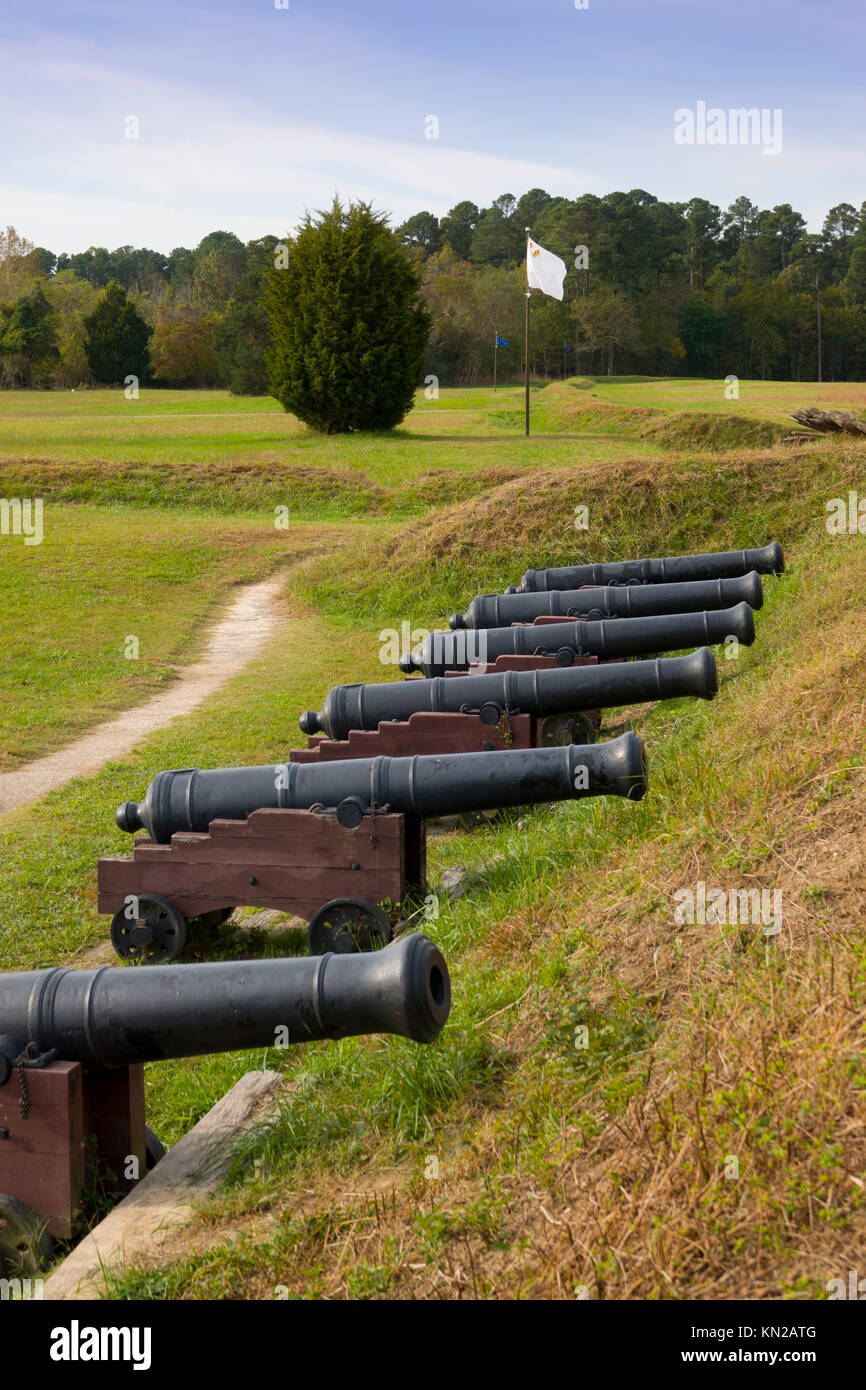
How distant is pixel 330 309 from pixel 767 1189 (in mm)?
30135

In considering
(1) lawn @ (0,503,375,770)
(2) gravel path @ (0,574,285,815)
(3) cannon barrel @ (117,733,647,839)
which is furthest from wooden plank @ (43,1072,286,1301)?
(1) lawn @ (0,503,375,770)

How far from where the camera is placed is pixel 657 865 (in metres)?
4.53

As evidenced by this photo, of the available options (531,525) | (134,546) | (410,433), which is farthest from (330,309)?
(531,525)

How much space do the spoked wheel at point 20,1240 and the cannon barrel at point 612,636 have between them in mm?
5542

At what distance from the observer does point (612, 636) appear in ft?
27.8

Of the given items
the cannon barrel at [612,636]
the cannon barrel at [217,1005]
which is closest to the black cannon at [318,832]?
the cannon barrel at [217,1005]

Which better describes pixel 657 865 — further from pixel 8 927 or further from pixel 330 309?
pixel 330 309

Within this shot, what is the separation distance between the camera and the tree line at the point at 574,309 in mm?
55156

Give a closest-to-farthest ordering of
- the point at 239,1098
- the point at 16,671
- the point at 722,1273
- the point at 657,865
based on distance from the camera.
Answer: the point at 722,1273, the point at 239,1098, the point at 657,865, the point at 16,671

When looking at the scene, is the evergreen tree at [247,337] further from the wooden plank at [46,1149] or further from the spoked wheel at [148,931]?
the wooden plank at [46,1149]

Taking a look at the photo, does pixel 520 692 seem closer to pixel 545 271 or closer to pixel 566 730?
pixel 566 730

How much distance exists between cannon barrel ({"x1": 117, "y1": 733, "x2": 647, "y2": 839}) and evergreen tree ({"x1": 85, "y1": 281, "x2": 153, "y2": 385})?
51.0 m

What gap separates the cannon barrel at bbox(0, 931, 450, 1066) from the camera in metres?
3.47

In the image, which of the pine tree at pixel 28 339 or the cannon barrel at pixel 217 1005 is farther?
the pine tree at pixel 28 339
